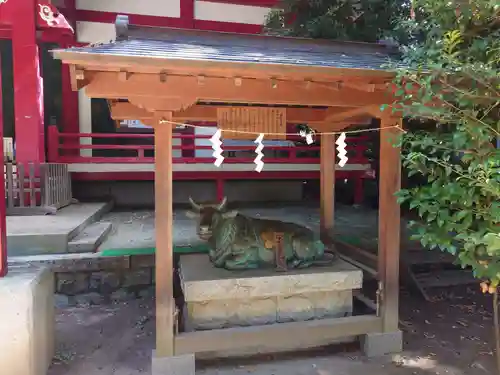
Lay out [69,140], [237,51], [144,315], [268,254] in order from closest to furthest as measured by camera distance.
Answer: [237,51], [268,254], [144,315], [69,140]

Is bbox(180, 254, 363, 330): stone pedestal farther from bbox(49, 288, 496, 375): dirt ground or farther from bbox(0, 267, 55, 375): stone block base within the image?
bbox(0, 267, 55, 375): stone block base

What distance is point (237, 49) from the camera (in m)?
3.48

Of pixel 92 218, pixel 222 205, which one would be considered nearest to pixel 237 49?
pixel 222 205

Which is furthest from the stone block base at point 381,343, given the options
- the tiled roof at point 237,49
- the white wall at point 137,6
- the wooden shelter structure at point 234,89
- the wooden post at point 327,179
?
the white wall at point 137,6

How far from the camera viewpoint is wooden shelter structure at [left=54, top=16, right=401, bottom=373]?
9.38ft

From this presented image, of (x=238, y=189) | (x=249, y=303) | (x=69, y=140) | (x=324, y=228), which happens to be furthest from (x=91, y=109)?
(x=249, y=303)

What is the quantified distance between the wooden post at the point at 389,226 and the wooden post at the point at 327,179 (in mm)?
960

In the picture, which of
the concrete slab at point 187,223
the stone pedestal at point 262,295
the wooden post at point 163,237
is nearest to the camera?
the wooden post at point 163,237

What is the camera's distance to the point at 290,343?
137 inches

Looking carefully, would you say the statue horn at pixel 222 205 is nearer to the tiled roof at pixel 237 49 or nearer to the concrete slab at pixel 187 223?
the tiled roof at pixel 237 49

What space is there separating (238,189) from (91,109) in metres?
3.76

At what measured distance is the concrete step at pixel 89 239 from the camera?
4883 millimetres

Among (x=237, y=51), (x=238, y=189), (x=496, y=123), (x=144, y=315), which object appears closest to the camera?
(x=496, y=123)

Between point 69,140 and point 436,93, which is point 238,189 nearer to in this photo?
point 69,140
